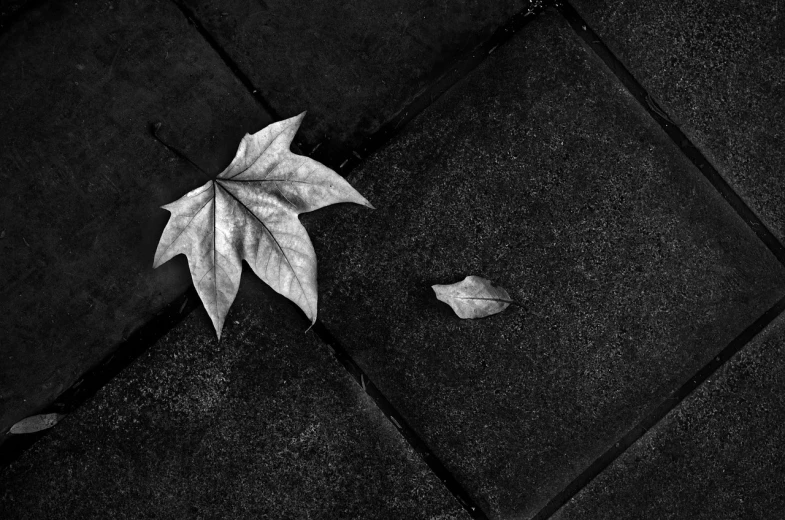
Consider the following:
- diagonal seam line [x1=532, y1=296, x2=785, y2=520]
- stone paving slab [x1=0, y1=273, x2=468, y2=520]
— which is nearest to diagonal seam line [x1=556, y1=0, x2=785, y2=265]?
diagonal seam line [x1=532, y1=296, x2=785, y2=520]

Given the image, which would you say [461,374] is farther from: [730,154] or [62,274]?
[62,274]

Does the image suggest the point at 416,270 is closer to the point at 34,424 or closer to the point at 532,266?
the point at 532,266

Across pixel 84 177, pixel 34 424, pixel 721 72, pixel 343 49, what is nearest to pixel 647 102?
pixel 721 72

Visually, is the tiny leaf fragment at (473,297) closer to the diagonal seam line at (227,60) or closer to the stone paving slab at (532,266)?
the stone paving slab at (532,266)

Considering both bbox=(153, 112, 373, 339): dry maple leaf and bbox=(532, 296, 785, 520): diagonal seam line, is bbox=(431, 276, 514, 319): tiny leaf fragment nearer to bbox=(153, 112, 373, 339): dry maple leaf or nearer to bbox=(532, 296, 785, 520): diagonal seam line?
bbox=(153, 112, 373, 339): dry maple leaf

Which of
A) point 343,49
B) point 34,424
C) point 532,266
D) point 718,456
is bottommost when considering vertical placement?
point 718,456

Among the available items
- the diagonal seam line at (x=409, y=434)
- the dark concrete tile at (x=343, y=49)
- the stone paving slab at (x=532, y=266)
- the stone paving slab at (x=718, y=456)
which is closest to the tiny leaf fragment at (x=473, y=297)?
the stone paving slab at (x=532, y=266)
